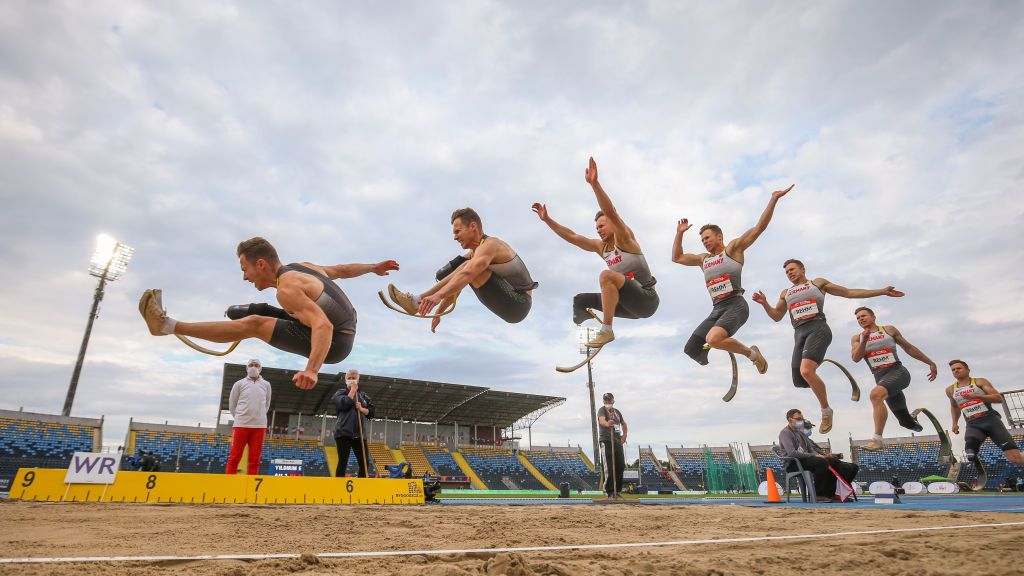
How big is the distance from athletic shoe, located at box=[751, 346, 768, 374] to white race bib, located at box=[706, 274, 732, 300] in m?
0.87

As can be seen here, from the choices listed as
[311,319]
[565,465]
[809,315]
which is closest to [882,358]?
[809,315]

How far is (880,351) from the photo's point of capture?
8.01 m

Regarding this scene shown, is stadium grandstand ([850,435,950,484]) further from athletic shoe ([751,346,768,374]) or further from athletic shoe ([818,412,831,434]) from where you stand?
athletic shoe ([751,346,768,374])

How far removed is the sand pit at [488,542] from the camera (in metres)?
2.47

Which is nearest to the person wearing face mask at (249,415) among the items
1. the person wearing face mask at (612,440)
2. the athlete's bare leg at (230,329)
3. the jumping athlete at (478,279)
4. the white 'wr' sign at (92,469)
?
the white 'wr' sign at (92,469)

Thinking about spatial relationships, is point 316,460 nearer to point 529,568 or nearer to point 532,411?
point 532,411

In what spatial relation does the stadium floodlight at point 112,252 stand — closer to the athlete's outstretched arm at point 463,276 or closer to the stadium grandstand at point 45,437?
the stadium grandstand at point 45,437

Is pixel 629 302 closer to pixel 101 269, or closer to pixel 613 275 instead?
A: pixel 613 275

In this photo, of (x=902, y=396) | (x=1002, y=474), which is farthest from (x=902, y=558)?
(x=1002, y=474)

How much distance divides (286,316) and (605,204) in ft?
11.3

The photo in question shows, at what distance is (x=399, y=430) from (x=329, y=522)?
4481cm

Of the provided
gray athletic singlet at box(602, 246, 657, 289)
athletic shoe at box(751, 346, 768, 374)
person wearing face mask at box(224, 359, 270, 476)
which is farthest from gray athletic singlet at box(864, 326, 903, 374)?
person wearing face mask at box(224, 359, 270, 476)

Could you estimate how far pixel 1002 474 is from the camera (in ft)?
85.4

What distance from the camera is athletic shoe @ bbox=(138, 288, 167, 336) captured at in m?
3.87
